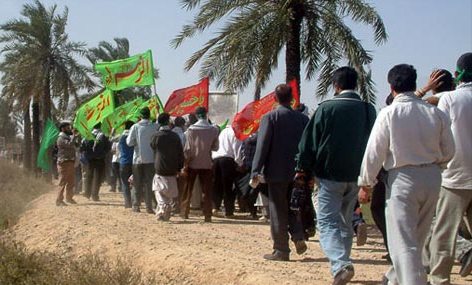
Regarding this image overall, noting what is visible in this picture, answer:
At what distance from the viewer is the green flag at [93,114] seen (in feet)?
51.2

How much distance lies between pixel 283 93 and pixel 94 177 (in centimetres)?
926

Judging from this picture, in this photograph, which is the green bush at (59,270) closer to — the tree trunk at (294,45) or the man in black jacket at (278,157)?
the man in black jacket at (278,157)

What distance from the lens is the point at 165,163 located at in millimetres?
11758

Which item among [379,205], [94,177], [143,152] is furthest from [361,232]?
[94,177]

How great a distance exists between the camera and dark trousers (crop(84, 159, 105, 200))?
52.0 feet

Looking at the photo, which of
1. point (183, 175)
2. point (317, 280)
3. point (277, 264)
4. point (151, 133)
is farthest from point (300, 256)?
point (151, 133)

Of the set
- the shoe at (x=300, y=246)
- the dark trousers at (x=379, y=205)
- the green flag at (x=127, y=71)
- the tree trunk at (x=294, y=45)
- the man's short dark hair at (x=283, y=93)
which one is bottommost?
the shoe at (x=300, y=246)

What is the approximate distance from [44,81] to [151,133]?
15.9 meters

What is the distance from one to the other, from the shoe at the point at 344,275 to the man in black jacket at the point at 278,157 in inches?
59.6

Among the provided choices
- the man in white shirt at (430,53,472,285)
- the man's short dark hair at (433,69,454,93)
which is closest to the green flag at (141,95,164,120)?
the man's short dark hair at (433,69,454,93)

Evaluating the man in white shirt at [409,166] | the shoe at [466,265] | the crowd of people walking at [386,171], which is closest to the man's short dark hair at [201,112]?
the crowd of people walking at [386,171]

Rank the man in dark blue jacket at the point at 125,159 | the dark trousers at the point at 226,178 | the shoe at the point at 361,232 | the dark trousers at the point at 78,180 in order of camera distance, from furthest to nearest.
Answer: the dark trousers at the point at 78,180 < the man in dark blue jacket at the point at 125,159 < the dark trousers at the point at 226,178 < the shoe at the point at 361,232

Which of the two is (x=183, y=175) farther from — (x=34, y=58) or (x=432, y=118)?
(x=34, y=58)

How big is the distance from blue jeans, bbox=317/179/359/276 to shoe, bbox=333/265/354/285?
0.15 ft
